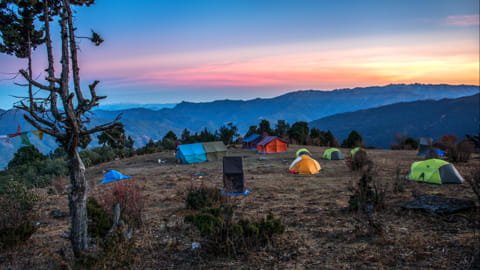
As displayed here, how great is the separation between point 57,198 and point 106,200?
24.8 ft

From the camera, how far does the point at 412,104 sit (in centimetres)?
15825

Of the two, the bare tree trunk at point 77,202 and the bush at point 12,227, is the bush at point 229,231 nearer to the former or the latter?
the bare tree trunk at point 77,202

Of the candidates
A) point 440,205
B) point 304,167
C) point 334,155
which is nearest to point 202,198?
point 440,205

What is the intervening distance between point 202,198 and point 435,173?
10441 millimetres

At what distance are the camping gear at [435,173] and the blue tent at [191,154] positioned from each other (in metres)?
17.9

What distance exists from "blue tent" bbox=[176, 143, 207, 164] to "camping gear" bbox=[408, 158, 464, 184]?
1793 centimetres

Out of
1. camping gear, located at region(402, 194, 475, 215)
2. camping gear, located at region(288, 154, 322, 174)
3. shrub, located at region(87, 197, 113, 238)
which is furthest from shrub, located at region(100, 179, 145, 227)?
camping gear, located at region(288, 154, 322, 174)

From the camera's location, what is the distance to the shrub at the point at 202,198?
8.77m

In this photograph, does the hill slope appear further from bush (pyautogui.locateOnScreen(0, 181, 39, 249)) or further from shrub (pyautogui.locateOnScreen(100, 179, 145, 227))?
bush (pyautogui.locateOnScreen(0, 181, 39, 249))

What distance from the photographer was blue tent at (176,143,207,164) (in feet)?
86.9

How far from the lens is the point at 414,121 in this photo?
132 meters

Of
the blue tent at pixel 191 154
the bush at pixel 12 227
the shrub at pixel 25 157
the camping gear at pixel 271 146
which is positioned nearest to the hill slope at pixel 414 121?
the camping gear at pixel 271 146

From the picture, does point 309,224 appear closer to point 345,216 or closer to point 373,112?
point 345,216

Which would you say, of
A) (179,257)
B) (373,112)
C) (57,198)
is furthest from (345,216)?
(373,112)
